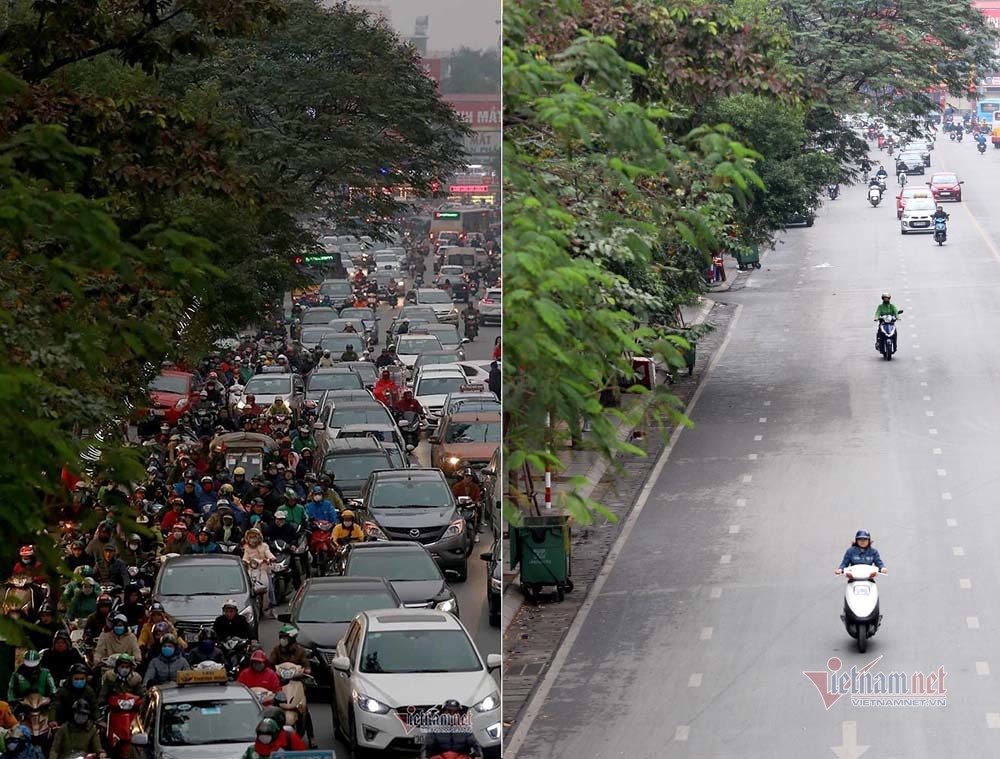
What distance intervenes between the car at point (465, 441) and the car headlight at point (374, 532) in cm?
49

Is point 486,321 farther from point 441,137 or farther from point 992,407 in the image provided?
point 992,407

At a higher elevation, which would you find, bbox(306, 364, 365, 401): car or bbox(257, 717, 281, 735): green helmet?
bbox(306, 364, 365, 401): car

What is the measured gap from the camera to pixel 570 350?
35.0ft

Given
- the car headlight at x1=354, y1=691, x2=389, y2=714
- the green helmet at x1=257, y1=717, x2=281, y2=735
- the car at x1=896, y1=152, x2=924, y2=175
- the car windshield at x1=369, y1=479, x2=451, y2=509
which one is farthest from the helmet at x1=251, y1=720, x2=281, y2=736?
the car at x1=896, y1=152, x2=924, y2=175

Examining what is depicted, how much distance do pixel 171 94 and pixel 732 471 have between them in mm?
22420

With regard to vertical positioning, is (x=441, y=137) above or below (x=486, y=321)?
above

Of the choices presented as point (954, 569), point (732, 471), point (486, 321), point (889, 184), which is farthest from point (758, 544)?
point (889, 184)

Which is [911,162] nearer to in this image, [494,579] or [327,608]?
[494,579]

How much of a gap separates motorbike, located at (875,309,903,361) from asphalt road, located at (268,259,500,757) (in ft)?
100

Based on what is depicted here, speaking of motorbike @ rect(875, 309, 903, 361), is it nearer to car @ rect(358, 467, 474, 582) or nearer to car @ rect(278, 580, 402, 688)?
car @ rect(358, 467, 474, 582)

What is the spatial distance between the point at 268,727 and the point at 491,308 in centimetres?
260

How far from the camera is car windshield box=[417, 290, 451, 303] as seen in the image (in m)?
11.0

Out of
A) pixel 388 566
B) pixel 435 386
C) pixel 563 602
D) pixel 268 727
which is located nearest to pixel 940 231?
pixel 563 602

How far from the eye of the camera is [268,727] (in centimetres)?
1000
